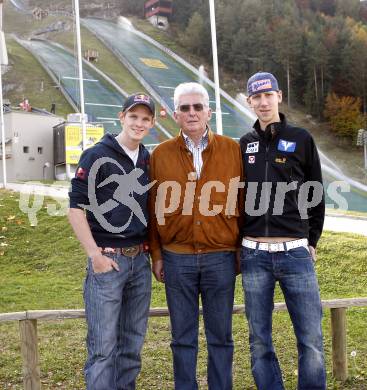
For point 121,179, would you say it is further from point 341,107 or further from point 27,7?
point 27,7

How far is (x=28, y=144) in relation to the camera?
87.9 feet

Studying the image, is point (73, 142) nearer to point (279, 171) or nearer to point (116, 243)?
point (116, 243)

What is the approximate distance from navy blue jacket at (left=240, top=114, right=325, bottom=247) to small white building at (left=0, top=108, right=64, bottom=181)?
961 inches

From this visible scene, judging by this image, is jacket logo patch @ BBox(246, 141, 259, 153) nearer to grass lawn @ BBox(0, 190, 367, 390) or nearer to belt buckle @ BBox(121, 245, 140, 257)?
belt buckle @ BBox(121, 245, 140, 257)

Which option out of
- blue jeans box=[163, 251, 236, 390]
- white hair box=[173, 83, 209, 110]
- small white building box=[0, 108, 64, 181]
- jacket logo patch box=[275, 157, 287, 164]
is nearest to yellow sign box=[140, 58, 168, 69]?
small white building box=[0, 108, 64, 181]

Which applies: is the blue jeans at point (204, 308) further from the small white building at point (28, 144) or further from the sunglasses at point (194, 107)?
the small white building at point (28, 144)

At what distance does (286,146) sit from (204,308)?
3.93 feet

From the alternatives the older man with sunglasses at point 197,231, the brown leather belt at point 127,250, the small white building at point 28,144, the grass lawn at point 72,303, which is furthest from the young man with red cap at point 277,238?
the small white building at point 28,144

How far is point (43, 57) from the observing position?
4881 cm

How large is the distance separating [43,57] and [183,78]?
13725mm

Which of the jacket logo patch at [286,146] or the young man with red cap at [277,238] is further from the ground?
the jacket logo patch at [286,146]

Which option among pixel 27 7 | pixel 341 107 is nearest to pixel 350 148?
pixel 341 107

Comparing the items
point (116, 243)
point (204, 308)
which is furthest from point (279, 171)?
point (116, 243)

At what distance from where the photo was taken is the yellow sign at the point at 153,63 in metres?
48.7
